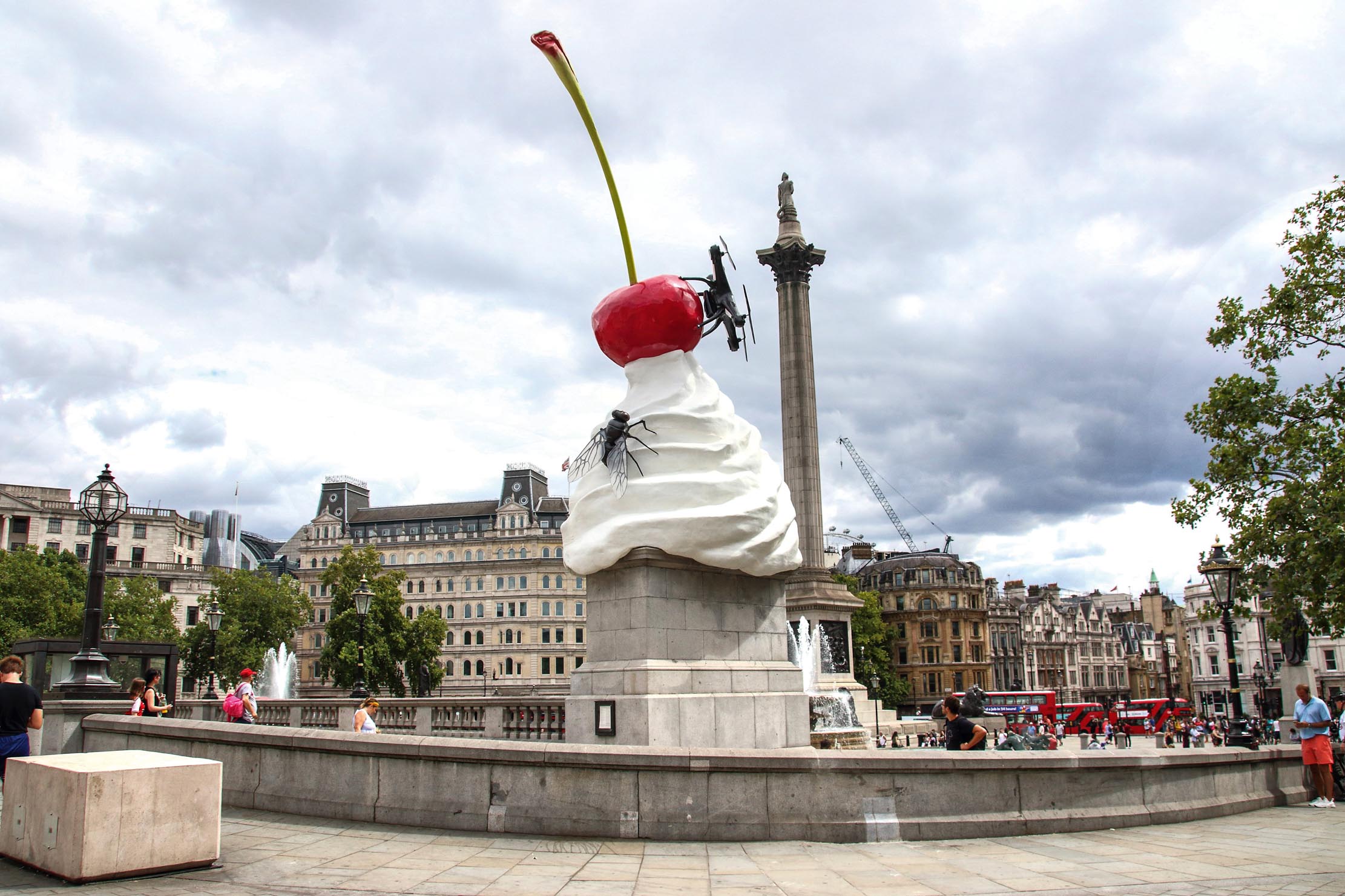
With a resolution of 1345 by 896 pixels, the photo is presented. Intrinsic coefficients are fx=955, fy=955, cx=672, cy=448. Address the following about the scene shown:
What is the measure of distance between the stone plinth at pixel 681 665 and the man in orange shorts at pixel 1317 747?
6868 mm

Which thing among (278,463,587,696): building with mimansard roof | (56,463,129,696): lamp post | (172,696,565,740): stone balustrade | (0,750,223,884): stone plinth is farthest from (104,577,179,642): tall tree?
(0,750,223,884): stone plinth

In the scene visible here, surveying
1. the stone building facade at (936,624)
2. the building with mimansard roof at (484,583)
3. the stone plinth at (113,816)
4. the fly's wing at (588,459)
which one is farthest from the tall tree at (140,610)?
the stone building facade at (936,624)

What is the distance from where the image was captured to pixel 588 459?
14891 millimetres

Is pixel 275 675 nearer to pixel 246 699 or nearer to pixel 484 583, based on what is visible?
pixel 484 583

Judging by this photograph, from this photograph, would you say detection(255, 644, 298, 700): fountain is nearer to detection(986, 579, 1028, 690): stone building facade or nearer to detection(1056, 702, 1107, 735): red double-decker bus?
detection(1056, 702, 1107, 735): red double-decker bus

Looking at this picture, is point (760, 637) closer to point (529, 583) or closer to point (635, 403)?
point (635, 403)

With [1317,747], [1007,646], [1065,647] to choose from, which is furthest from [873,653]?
[1317,747]

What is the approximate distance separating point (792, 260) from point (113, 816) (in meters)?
45.1

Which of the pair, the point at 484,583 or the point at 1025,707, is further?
the point at 484,583

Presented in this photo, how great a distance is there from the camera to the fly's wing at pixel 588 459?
14.7m

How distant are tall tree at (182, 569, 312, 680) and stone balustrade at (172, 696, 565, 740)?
4423cm

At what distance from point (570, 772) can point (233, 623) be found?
63.1m

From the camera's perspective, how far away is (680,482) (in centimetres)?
1380

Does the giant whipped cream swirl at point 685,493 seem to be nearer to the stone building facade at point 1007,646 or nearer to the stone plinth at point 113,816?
the stone plinth at point 113,816
